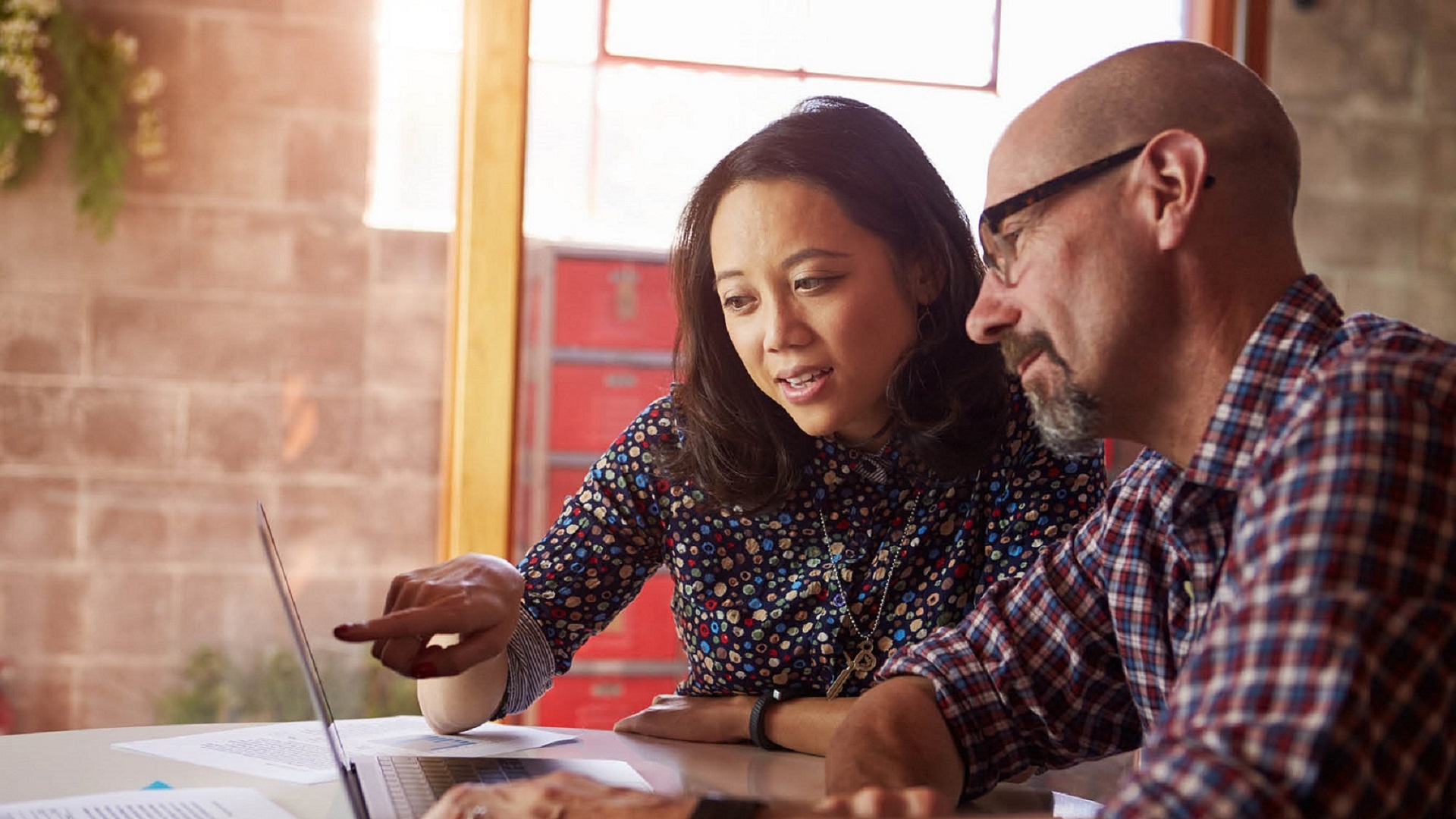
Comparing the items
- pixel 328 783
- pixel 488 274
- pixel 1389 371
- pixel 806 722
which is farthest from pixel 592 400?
pixel 1389 371

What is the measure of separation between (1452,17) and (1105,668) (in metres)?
3.02

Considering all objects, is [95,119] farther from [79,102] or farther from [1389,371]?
[1389,371]

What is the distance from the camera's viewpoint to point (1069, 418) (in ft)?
3.67

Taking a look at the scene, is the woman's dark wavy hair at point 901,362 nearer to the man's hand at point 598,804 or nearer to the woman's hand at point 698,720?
the woman's hand at point 698,720

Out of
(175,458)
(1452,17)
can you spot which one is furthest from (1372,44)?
(175,458)

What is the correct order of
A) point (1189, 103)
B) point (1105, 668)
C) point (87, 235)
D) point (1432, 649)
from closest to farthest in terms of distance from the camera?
point (1432, 649), point (1189, 103), point (1105, 668), point (87, 235)

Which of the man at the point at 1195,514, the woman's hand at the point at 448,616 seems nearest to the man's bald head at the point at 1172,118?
the man at the point at 1195,514

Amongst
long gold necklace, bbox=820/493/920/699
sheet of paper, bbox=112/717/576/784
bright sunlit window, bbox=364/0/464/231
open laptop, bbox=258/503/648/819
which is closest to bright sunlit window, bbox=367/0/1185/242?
bright sunlit window, bbox=364/0/464/231

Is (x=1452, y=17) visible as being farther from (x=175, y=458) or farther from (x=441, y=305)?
(x=175, y=458)

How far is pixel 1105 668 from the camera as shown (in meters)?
1.22

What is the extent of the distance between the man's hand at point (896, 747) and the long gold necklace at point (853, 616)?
28cm

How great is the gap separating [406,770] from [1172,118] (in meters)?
0.86

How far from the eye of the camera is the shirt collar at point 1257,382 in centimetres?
93

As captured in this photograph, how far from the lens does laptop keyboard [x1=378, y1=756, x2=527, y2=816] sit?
1.03 meters
